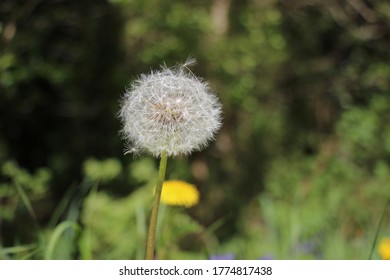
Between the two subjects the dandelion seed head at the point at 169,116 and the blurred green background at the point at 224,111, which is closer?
the dandelion seed head at the point at 169,116

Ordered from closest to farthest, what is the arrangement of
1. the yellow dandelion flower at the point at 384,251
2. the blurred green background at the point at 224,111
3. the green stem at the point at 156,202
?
the green stem at the point at 156,202 → the yellow dandelion flower at the point at 384,251 → the blurred green background at the point at 224,111

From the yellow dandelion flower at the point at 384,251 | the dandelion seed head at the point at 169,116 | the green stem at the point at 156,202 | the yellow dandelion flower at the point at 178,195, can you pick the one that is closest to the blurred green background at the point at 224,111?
the yellow dandelion flower at the point at 178,195

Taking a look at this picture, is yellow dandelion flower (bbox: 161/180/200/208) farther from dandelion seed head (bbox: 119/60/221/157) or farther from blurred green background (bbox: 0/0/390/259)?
blurred green background (bbox: 0/0/390/259)

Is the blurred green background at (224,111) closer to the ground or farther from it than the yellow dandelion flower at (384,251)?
farther from it

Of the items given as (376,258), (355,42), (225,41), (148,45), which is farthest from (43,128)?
(376,258)

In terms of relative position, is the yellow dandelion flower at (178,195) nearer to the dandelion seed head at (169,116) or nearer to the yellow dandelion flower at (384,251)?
the yellow dandelion flower at (384,251)

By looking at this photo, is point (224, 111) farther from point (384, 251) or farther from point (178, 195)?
point (384, 251)

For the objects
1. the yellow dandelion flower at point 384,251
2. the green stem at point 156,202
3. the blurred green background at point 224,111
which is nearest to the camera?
the green stem at point 156,202
